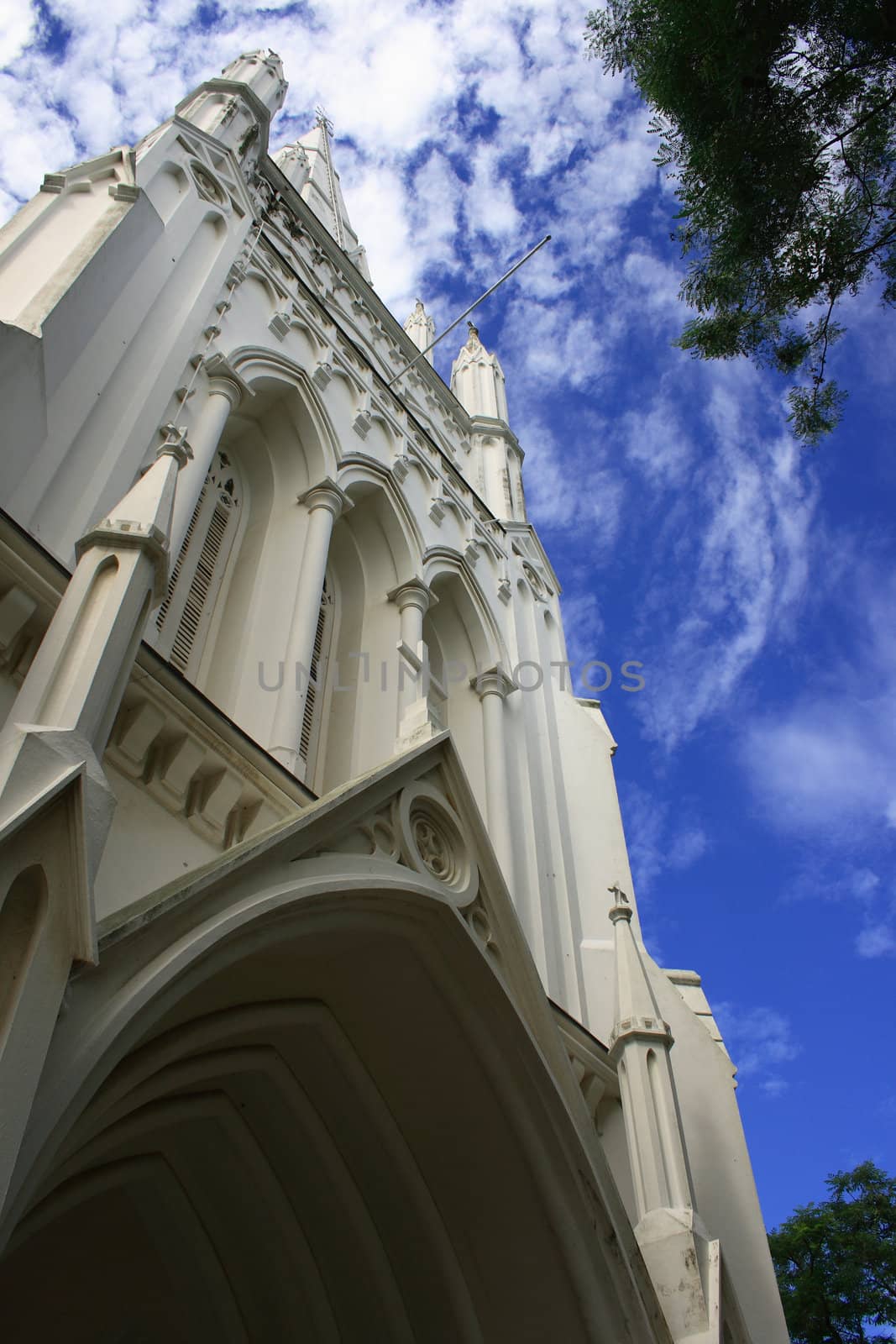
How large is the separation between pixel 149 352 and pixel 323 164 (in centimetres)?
2401

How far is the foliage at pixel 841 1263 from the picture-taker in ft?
65.4

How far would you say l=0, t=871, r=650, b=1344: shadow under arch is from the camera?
5.53 m

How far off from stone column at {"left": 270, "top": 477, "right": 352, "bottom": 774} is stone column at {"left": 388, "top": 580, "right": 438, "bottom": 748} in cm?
81

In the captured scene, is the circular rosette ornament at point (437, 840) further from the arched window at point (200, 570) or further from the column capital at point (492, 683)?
the column capital at point (492, 683)

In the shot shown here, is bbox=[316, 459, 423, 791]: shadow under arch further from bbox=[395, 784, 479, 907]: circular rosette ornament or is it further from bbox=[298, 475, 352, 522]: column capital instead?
bbox=[395, 784, 479, 907]: circular rosette ornament

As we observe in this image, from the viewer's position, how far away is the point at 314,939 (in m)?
5.07

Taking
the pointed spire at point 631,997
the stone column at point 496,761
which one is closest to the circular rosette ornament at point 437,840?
the pointed spire at point 631,997

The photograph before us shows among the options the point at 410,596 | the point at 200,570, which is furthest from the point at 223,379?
the point at 410,596

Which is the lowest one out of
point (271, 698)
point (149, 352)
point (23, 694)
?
point (23, 694)

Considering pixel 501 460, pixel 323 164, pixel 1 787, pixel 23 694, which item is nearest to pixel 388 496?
pixel 501 460

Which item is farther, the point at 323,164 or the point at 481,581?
the point at 323,164

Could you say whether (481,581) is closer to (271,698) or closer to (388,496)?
(388,496)

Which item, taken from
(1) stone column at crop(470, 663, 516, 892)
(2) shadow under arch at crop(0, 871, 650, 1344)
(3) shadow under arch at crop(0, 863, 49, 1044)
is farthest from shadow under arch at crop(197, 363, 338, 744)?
(3) shadow under arch at crop(0, 863, 49, 1044)

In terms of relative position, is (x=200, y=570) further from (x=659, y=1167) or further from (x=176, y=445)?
(x=659, y=1167)
